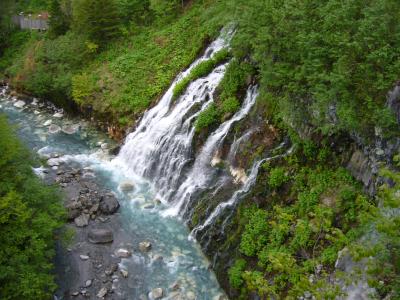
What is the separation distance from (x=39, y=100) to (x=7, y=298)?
1889 cm

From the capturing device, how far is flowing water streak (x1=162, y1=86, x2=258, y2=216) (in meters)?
16.6

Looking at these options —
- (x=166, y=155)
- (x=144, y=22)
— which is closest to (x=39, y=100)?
(x=144, y=22)

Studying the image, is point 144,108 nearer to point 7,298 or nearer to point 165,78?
point 165,78

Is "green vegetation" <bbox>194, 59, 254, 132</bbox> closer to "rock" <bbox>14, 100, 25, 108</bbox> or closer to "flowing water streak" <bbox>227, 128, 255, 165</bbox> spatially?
"flowing water streak" <bbox>227, 128, 255, 165</bbox>

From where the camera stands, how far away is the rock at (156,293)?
13.3 meters

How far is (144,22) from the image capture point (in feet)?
93.0

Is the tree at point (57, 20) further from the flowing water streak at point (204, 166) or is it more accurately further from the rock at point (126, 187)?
the flowing water streak at point (204, 166)

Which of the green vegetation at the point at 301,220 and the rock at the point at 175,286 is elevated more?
the green vegetation at the point at 301,220

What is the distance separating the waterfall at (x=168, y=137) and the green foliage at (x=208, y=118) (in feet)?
1.83

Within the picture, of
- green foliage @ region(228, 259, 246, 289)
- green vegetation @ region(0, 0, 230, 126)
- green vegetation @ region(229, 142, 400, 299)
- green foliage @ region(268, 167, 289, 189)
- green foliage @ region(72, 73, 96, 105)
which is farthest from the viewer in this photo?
green foliage @ region(72, 73, 96, 105)

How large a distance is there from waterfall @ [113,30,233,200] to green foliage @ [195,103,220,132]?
56 cm

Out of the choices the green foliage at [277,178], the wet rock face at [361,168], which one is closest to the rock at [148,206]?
the green foliage at [277,178]

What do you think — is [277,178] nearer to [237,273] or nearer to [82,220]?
[237,273]

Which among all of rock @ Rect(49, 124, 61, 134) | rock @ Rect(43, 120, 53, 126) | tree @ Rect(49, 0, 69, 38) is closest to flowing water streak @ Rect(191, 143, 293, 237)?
rock @ Rect(49, 124, 61, 134)
